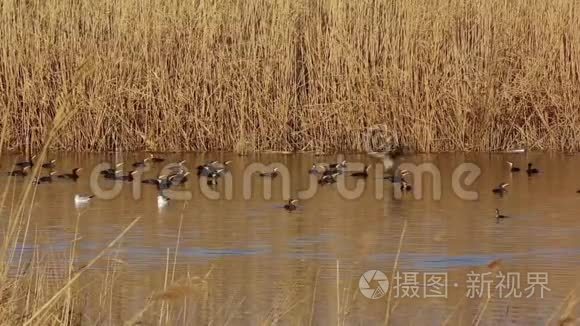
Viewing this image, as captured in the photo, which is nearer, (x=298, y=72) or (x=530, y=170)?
(x=530, y=170)

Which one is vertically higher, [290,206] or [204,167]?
[204,167]

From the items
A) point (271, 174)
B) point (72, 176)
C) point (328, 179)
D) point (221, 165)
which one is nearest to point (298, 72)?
point (221, 165)

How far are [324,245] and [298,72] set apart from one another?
5272mm

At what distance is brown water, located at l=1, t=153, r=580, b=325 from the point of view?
5.91 meters

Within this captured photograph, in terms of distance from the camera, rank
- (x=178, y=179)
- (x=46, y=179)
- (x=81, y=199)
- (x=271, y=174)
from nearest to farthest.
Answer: (x=81, y=199), (x=178, y=179), (x=46, y=179), (x=271, y=174)

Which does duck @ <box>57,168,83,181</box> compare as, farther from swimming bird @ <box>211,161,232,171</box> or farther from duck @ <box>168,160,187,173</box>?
swimming bird @ <box>211,161,232,171</box>

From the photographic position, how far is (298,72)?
13086 mm

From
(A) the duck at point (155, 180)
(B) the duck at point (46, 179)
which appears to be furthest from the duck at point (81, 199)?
(B) the duck at point (46, 179)

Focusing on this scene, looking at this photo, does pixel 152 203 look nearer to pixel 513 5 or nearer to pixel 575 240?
pixel 575 240

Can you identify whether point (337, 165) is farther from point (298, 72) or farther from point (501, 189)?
point (298, 72)

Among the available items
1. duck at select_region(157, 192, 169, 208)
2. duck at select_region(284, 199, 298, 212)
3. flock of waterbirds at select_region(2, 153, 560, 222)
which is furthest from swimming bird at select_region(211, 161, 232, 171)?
duck at select_region(284, 199, 298, 212)

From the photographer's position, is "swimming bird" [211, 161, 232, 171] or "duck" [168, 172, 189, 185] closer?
"duck" [168, 172, 189, 185]

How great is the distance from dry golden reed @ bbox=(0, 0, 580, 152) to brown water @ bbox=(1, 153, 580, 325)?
1.12 metres

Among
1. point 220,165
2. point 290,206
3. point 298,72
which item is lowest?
point 290,206
